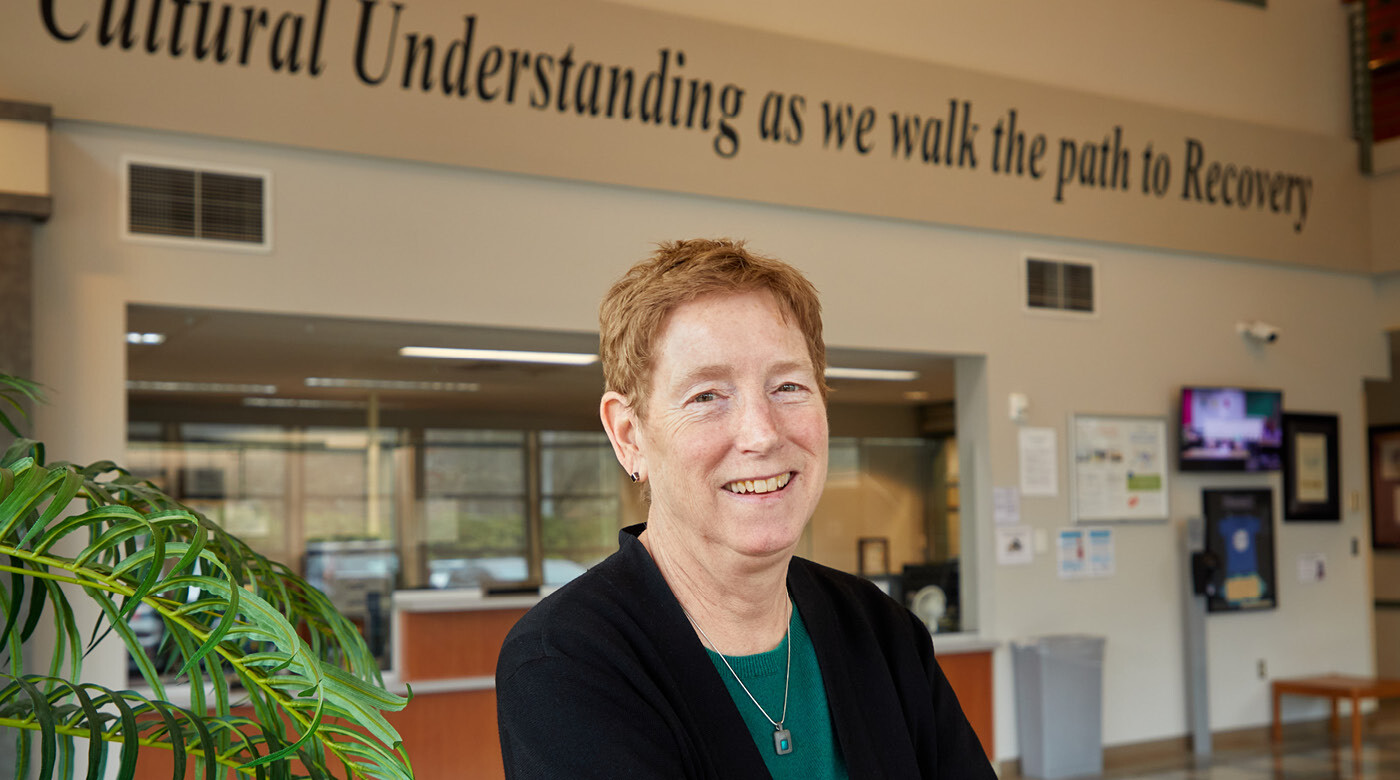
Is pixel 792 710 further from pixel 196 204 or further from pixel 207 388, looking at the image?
pixel 207 388

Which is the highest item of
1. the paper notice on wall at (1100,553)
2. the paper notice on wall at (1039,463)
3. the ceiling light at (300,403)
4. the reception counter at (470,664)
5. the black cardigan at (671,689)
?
the ceiling light at (300,403)

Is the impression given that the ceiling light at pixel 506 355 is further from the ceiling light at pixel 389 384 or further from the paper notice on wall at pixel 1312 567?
the paper notice on wall at pixel 1312 567

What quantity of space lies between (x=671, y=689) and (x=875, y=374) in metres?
7.24

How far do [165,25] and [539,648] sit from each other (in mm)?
4155

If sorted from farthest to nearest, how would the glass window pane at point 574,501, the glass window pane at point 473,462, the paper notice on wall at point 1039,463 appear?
the glass window pane at point 574,501, the glass window pane at point 473,462, the paper notice on wall at point 1039,463

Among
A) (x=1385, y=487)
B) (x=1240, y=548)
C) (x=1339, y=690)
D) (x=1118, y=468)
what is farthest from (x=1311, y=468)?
(x=1385, y=487)

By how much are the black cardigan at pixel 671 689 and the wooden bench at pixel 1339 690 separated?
6.44 m

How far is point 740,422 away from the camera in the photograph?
1.30 metres

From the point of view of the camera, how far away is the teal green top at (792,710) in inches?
51.2

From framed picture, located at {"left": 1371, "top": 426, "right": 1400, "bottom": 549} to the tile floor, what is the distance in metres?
3.27

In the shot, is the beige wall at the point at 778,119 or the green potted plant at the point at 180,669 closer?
the green potted plant at the point at 180,669

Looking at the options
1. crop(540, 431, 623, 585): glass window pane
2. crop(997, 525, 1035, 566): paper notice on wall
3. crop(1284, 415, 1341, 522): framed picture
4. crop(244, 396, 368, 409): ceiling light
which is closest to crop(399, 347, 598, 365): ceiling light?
crop(244, 396, 368, 409): ceiling light

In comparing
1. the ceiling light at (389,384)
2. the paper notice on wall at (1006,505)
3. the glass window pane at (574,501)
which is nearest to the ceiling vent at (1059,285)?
the paper notice on wall at (1006,505)

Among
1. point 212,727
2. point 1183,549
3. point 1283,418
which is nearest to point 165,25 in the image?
point 212,727
